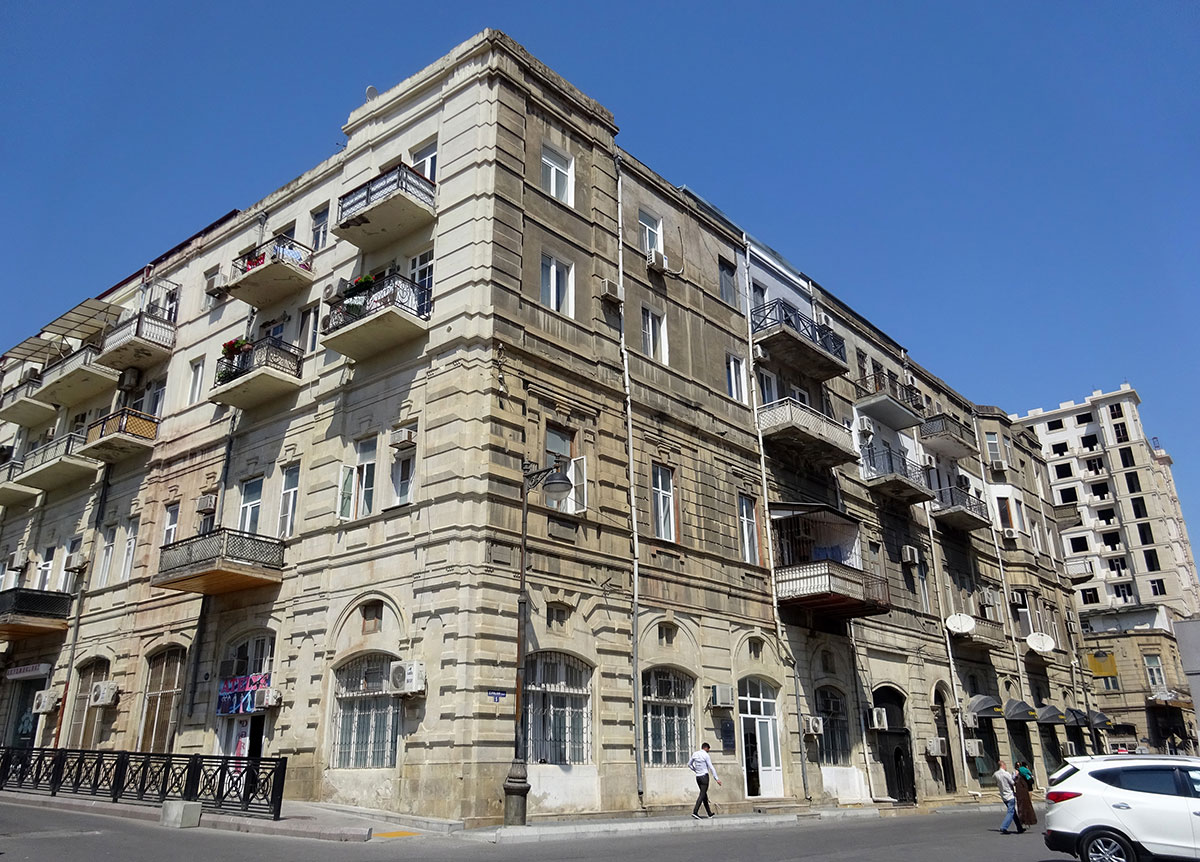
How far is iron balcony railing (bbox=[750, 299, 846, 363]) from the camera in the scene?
29.5 m

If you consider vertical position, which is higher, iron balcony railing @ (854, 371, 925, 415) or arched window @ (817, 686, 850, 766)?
iron balcony railing @ (854, 371, 925, 415)

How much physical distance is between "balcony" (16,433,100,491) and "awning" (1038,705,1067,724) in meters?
37.6

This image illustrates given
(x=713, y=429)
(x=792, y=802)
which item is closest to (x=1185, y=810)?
(x=792, y=802)

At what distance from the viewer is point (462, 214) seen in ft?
69.3

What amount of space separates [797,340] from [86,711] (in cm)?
2477

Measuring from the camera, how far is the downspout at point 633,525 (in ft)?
65.2

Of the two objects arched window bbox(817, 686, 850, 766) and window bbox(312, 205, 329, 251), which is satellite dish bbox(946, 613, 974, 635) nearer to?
arched window bbox(817, 686, 850, 766)

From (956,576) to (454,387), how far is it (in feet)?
85.7

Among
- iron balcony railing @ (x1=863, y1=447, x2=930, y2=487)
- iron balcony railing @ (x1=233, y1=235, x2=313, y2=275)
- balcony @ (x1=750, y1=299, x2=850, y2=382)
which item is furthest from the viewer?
iron balcony railing @ (x1=863, y1=447, x2=930, y2=487)

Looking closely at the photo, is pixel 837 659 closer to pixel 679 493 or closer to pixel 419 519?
pixel 679 493

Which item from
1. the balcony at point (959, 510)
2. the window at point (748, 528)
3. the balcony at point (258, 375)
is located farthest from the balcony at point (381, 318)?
the balcony at point (959, 510)

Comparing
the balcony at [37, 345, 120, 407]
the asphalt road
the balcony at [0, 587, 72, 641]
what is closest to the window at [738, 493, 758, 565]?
the asphalt road

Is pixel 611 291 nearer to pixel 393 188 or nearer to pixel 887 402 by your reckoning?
pixel 393 188

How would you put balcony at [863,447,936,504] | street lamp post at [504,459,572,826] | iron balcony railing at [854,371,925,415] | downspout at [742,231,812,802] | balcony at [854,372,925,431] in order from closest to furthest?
street lamp post at [504,459,572,826] < downspout at [742,231,812,802] < balcony at [863,447,936,504] < balcony at [854,372,925,431] < iron balcony railing at [854,371,925,415]
